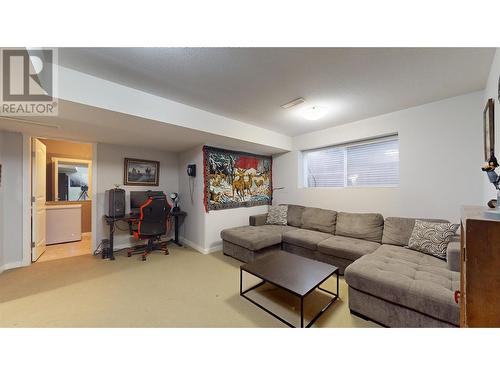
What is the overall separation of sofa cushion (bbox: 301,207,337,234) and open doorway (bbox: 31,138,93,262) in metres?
4.00

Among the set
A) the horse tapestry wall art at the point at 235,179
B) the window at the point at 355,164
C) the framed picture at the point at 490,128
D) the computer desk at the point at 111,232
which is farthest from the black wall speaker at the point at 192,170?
the framed picture at the point at 490,128

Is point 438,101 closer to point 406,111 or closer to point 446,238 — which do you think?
point 406,111

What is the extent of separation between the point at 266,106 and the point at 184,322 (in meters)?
2.56

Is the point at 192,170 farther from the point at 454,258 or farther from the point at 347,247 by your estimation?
the point at 454,258

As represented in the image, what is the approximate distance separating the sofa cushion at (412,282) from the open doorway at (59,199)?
4.32m

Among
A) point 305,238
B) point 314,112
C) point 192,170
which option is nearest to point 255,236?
point 305,238

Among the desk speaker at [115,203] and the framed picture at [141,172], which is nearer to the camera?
the desk speaker at [115,203]

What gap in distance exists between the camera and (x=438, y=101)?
238 centimetres

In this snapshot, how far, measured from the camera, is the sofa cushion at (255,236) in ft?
9.20

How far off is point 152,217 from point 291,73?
2.98 metres

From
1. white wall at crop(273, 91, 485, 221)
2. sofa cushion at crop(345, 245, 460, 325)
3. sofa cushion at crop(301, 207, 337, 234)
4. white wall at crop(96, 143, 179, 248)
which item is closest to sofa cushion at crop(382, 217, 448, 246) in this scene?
white wall at crop(273, 91, 485, 221)

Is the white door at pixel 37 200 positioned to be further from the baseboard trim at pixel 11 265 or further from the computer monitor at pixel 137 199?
the computer monitor at pixel 137 199

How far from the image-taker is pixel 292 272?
6.13ft

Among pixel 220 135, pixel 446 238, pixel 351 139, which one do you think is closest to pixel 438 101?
pixel 351 139
